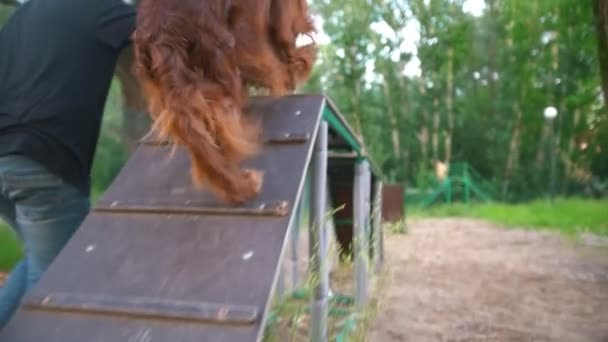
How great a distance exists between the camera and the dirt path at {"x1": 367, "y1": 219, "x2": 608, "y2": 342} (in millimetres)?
3584

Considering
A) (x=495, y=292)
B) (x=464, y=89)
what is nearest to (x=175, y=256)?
(x=495, y=292)

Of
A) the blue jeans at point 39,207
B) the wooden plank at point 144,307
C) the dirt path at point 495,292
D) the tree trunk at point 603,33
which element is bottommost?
the dirt path at point 495,292

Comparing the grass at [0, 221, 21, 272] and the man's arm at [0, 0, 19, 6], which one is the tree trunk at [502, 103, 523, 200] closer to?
the grass at [0, 221, 21, 272]

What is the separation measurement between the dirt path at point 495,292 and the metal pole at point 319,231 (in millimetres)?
239

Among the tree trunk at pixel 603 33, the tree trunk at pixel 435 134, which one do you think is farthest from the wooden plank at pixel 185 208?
the tree trunk at pixel 435 134

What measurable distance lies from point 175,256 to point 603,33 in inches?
106

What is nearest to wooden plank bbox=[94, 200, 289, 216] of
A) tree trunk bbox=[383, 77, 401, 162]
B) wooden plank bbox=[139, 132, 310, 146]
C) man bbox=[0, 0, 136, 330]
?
man bbox=[0, 0, 136, 330]

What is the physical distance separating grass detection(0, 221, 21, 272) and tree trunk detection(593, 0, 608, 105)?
3.78 meters

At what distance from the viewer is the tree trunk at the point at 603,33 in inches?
132

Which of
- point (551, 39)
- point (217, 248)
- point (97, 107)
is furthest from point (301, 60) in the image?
point (551, 39)

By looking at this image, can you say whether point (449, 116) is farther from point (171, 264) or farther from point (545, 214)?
point (171, 264)

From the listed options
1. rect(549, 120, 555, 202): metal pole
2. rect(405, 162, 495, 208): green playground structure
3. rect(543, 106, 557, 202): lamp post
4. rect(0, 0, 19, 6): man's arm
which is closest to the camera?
rect(0, 0, 19, 6): man's arm

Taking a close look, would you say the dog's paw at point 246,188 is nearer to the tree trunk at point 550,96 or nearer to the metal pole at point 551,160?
the tree trunk at point 550,96

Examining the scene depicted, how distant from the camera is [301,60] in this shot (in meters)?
2.29
